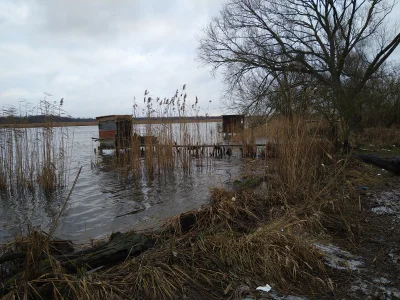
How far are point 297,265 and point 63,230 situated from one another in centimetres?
384

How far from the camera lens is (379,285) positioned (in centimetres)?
240

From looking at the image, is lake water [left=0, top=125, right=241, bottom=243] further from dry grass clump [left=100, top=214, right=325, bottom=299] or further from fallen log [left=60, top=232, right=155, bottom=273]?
dry grass clump [left=100, top=214, right=325, bottom=299]

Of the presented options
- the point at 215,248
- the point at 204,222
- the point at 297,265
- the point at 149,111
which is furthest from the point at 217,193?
the point at 149,111

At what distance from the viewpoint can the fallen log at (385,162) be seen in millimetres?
6879

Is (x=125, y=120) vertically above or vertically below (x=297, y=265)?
above

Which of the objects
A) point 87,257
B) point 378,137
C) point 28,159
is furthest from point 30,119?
point 378,137

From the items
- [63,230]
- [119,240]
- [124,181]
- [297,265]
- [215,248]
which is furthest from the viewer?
[124,181]

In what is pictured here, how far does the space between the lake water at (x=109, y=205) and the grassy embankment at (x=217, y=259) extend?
131 centimetres

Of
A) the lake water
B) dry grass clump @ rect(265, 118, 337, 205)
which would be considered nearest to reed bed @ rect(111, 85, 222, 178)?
the lake water

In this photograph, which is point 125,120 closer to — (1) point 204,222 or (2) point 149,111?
(2) point 149,111

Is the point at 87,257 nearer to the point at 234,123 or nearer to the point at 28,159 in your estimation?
the point at 28,159

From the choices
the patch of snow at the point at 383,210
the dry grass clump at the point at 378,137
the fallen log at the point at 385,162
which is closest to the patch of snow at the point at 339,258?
the patch of snow at the point at 383,210

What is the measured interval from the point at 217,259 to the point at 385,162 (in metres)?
6.48

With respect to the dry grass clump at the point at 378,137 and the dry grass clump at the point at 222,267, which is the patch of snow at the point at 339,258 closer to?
the dry grass clump at the point at 222,267
